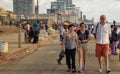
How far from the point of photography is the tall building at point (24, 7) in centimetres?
15800

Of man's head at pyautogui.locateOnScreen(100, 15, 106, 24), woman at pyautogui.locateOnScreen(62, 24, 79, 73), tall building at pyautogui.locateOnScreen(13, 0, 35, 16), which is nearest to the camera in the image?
man's head at pyautogui.locateOnScreen(100, 15, 106, 24)

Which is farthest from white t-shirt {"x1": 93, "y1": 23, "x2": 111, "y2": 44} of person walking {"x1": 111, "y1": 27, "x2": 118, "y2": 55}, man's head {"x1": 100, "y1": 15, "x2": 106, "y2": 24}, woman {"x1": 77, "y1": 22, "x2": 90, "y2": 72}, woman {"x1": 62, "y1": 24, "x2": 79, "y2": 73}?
person walking {"x1": 111, "y1": 27, "x2": 118, "y2": 55}

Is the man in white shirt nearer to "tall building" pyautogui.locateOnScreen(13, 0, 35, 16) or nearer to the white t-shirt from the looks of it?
the white t-shirt

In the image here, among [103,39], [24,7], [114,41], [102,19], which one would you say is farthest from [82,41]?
[24,7]

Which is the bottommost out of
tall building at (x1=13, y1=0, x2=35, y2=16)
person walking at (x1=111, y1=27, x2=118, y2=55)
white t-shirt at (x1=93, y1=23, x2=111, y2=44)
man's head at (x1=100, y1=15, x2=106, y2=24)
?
person walking at (x1=111, y1=27, x2=118, y2=55)

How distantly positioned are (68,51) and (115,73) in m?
1.73

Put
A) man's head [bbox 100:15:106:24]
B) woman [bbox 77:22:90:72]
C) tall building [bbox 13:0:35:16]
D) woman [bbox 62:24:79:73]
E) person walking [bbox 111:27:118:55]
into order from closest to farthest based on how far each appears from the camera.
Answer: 1. man's head [bbox 100:15:106:24]
2. woman [bbox 62:24:79:73]
3. woman [bbox 77:22:90:72]
4. person walking [bbox 111:27:118:55]
5. tall building [bbox 13:0:35:16]

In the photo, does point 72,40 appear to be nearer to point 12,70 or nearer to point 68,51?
point 68,51

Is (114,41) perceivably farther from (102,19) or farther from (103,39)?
(102,19)

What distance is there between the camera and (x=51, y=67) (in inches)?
595

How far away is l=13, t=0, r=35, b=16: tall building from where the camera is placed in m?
158

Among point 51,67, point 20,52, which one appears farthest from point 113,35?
point 51,67

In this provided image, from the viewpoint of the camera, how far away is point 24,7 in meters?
164

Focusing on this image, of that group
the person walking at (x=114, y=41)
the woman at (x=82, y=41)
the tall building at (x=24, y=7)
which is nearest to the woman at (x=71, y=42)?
the woman at (x=82, y=41)
